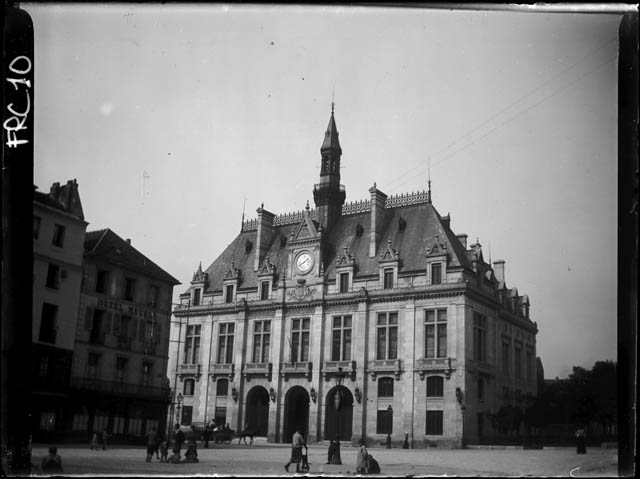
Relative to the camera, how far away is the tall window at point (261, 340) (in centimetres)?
2758

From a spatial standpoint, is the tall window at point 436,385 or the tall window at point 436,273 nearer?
the tall window at point 436,385

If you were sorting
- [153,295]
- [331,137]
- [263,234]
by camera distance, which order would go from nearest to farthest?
[153,295] → [331,137] → [263,234]

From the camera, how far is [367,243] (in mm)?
29438

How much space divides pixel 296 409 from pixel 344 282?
6678 millimetres

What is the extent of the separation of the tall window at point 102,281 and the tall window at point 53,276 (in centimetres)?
153

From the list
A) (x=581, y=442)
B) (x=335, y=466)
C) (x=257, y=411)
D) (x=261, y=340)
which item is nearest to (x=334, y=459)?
(x=335, y=466)

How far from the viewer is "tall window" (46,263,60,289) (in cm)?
1752

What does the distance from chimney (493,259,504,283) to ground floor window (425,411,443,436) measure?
259 inches

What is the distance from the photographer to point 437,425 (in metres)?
26.7

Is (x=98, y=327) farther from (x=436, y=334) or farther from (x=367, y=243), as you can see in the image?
(x=367, y=243)

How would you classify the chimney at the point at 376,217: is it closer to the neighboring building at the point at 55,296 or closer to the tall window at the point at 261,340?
the tall window at the point at 261,340

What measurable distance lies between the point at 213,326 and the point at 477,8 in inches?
697

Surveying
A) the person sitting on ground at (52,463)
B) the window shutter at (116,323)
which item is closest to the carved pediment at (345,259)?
the window shutter at (116,323)

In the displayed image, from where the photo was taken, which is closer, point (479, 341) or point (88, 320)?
point (88, 320)
